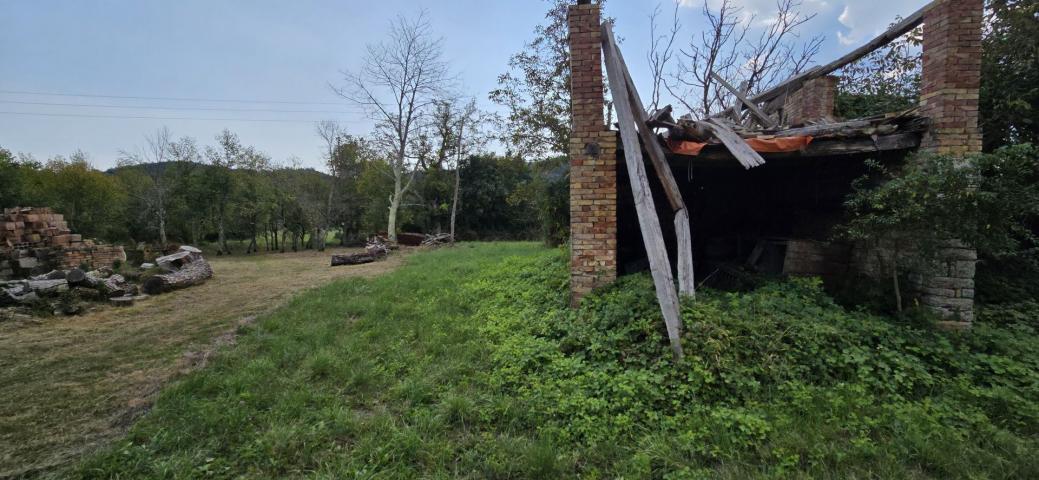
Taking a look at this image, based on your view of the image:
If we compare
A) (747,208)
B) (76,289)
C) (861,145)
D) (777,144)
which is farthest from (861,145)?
(76,289)

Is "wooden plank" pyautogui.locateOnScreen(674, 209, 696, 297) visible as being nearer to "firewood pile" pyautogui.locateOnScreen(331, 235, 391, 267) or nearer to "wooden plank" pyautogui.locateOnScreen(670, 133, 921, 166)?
"wooden plank" pyautogui.locateOnScreen(670, 133, 921, 166)

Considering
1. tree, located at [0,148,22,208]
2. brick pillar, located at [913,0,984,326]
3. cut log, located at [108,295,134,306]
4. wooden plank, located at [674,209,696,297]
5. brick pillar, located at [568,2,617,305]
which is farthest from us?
tree, located at [0,148,22,208]

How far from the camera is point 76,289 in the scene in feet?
23.4

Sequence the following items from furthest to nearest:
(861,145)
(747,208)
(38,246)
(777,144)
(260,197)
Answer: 1. (260,197)
2. (38,246)
3. (747,208)
4. (861,145)
5. (777,144)

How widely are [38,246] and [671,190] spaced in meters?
14.2

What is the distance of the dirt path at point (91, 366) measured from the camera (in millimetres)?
2807

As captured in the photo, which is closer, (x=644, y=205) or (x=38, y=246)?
(x=644, y=205)

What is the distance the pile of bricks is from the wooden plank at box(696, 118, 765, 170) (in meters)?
14.0

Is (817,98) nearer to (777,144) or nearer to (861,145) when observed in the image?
(861,145)

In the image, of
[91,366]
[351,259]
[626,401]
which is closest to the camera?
[626,401]

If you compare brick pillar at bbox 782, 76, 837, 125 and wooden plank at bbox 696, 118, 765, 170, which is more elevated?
brick pillar at bbox 782, 76, 837, 125

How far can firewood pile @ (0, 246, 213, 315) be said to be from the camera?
649 centimetres

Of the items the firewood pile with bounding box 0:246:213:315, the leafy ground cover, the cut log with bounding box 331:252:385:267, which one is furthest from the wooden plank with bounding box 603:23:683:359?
the cut log with bounding box 331:252:385:267

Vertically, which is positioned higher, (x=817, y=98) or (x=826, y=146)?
(x=817, y=98)
